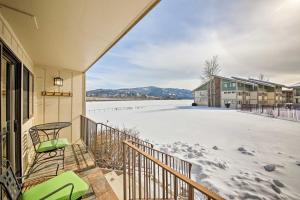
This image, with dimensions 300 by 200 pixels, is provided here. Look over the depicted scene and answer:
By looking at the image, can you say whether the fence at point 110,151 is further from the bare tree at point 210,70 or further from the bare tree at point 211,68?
the bare tree at point 211,68

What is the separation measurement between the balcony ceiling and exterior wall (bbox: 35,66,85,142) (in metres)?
1.55

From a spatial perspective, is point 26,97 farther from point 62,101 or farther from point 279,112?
point 279,112

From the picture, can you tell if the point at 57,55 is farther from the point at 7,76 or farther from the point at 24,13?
the point at 24,13

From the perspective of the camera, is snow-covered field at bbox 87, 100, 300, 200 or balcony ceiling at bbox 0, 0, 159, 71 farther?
snow-covered field at bbox 87, 100, 300, 200

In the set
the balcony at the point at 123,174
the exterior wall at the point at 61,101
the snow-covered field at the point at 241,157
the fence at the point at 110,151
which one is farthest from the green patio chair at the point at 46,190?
the snow-covered field at the point at 241,157

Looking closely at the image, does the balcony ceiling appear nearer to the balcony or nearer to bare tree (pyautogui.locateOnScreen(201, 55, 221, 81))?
the balcony

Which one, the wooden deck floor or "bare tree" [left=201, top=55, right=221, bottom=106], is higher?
"bare tree" [left=201, top=55, right=221, bottom=106]

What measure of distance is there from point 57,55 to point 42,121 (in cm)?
205

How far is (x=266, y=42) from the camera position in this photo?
7.41m

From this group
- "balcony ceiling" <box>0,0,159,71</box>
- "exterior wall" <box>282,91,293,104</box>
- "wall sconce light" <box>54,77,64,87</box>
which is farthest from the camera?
"exterior wall" <box>282,91,293,104</box>

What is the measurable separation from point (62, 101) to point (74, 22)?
3.29 meters

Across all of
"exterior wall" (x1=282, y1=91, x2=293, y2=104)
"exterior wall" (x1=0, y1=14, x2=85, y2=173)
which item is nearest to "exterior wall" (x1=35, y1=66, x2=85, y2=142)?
"exterior wall" (x1=0, y1=14, x2=85, y2=173)

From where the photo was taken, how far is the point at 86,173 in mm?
2654

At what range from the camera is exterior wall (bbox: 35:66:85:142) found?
13.6 ft
